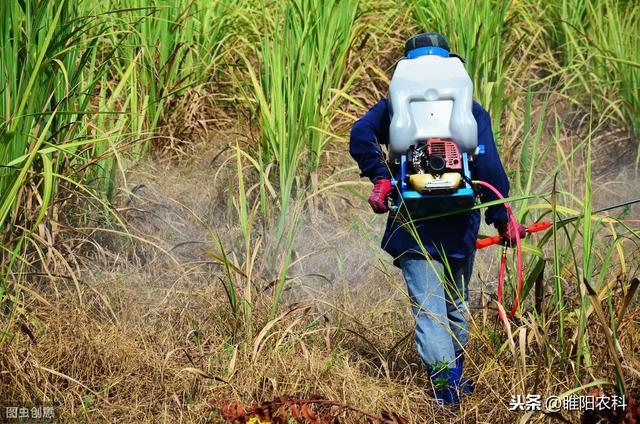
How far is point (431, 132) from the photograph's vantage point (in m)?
2.89

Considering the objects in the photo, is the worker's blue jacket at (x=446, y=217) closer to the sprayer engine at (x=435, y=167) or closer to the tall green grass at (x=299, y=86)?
the sprayer engine at (x=435, y=167)

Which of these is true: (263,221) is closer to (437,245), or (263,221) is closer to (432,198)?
(437,245)

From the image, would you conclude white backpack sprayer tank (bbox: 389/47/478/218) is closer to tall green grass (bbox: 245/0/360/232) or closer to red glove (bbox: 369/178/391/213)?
red glove (bbox: 369/178/391/213)

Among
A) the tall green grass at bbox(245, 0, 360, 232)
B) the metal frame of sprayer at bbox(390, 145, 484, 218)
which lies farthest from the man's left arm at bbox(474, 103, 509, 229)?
the tall green grass at bbox(245, 0, 360, 232)

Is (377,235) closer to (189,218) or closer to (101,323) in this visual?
(189,218)

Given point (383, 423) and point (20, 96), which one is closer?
point (383, 423)

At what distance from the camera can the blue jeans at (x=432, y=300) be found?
303 centimetres

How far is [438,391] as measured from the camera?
3059 millimetres

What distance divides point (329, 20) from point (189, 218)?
1.15 meters

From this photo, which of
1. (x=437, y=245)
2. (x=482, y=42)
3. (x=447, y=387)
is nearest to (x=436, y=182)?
(x=437, y=245)

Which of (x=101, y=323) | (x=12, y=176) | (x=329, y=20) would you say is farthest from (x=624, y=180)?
(x=12, y=176)

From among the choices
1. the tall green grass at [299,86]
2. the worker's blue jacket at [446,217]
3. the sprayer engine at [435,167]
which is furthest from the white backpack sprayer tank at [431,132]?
the tall green grass at [299,86]

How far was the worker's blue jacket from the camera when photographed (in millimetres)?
3037

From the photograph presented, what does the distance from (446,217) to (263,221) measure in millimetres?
1143
